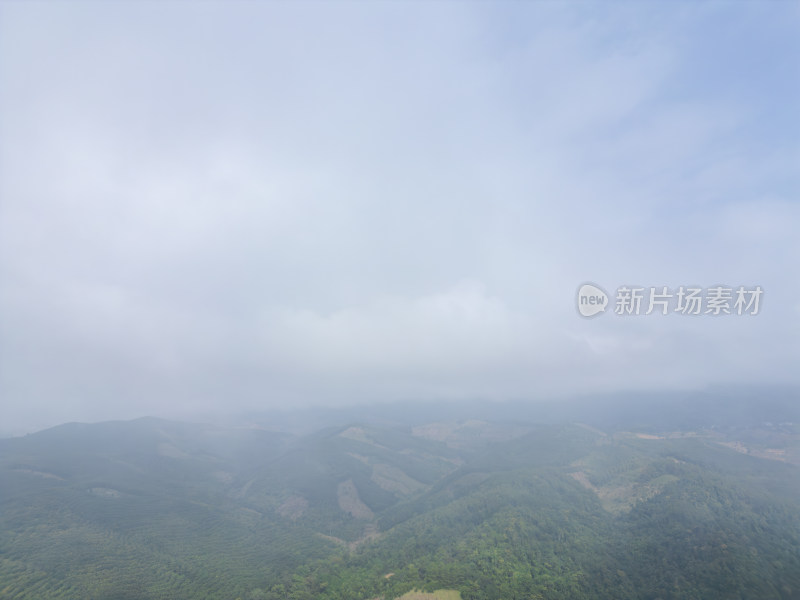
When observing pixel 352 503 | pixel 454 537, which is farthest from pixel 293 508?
pixel 454 537

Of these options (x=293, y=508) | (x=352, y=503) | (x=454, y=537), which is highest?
(x=454, y=537)

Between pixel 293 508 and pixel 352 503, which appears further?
pixel 352 503

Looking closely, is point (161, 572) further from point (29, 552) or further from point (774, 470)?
point (774, 470)

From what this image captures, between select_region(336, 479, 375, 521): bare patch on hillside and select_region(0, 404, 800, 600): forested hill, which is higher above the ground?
select_region(0, 404, 800, 600): forested hill

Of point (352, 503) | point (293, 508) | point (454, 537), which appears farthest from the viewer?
point (352, 503)

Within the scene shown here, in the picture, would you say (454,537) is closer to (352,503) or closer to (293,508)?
(352,503)

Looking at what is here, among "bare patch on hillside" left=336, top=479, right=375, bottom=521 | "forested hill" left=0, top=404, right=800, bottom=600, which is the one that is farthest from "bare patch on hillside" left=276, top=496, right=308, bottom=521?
"bare patch on hillside" left=336, top=479, right=375, bottom=521

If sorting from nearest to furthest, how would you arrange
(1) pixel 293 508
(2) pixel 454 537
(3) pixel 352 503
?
(2) pixel 454 537 < (1) pixel 293 508 < (3) pixel 352 503

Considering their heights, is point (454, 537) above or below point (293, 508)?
above

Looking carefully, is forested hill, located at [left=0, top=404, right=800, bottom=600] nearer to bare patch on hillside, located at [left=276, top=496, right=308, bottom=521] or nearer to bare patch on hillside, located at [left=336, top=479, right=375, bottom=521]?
bare patch on hillside, located at [left=276, top=496, right=308, bottom=521]

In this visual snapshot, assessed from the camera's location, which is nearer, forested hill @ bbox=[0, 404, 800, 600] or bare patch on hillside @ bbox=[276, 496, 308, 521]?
forested hill @ bbox=[0, 404, 800, 600]

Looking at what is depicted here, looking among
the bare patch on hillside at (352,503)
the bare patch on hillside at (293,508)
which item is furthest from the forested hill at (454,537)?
the bare patch on hillside at (352,503)
